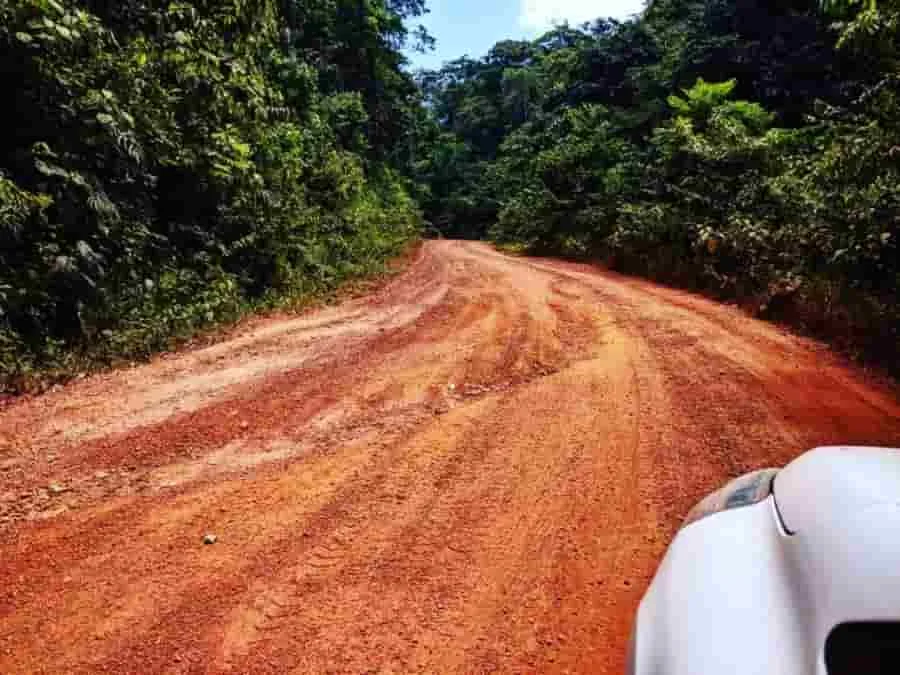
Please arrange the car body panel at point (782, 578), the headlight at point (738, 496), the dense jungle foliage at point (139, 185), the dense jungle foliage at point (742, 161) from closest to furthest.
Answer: the car body panel at point (782, 578), the headlight at point (738, 496), the dense jungle foliage at point (139, 185), the dense jungle foliage at point (742, 161)

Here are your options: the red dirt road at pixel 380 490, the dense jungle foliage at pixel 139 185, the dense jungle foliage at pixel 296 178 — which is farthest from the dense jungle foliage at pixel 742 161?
the dense jungle foliage at pixel 139 185

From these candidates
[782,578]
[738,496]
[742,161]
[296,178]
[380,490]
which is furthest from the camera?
[296,178]

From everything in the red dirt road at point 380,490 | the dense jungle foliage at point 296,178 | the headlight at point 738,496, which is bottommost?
the red dirt road at point 380,490

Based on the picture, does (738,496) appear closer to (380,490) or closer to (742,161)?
(380,490)

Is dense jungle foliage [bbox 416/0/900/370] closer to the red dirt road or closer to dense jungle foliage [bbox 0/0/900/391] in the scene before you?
dense jungle foliage [bbox 0/0/900/391]

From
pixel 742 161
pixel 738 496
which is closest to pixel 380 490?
pixel 738 496

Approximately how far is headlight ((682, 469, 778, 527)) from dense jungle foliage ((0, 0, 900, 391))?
4.55 meters

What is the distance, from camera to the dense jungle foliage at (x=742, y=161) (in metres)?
5.41

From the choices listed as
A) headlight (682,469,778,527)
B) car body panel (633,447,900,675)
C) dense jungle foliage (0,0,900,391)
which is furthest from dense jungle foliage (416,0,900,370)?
car body panel (633,447,900,675)

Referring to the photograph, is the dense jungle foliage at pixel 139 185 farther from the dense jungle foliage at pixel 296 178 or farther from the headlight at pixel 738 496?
the headlight at pixel 738 496

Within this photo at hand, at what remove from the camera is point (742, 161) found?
390 inches

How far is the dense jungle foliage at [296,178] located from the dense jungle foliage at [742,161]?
4 cm

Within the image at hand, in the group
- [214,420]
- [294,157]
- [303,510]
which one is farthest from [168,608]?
[294,157]

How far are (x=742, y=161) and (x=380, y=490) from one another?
9699mm
